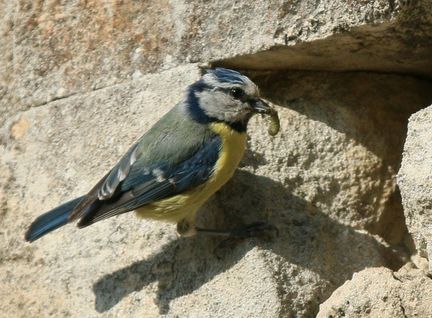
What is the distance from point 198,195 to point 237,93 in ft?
1.41

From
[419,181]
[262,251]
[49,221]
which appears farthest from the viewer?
[49,221]

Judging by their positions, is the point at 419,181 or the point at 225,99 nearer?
the point at 419,181

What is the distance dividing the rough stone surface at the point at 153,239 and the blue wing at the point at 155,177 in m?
0.16

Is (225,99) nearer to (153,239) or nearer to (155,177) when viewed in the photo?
(155,177)

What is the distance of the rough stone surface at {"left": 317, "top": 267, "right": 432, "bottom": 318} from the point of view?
3.02m

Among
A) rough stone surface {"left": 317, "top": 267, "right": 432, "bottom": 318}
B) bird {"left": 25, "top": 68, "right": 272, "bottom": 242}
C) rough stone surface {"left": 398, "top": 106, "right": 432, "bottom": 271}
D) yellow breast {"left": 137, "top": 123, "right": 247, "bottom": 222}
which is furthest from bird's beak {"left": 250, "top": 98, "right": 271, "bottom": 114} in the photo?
rough stone surface {"left": 317, "top": 267, "right": 432, "bottom": 318}

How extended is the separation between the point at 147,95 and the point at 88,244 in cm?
65

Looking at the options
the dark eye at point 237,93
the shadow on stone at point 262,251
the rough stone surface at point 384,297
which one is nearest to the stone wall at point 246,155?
the shadow on stone at point 262,251

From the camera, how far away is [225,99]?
392 centimetres

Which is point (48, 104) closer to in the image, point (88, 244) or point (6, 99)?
point (6, 99)

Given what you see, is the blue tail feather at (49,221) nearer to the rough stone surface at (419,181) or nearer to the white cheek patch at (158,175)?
the white cheek patch at (158,175)

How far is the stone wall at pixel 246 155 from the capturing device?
11.8 ft

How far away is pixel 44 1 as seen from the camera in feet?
13.7

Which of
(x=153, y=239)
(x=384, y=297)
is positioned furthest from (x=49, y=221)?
(x=384, y=297)
